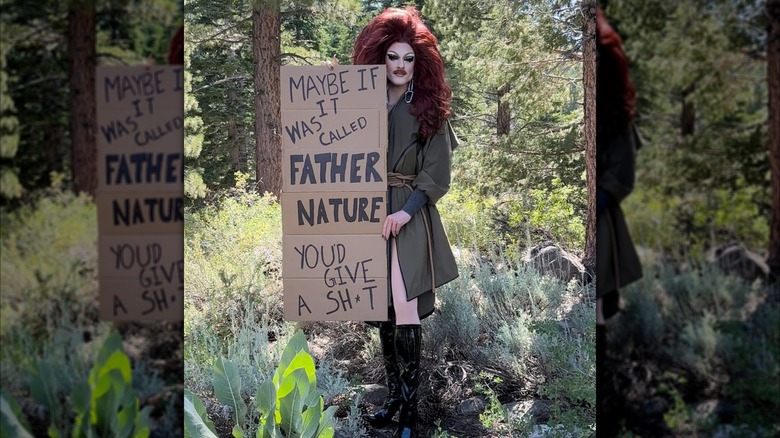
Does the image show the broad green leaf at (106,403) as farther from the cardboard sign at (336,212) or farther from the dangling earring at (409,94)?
the dangling earring at (409,94)

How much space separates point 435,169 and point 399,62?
1.61 feet

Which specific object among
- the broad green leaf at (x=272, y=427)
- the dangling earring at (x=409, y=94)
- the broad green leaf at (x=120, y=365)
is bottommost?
the broad green leaf at (x=272, y=427)

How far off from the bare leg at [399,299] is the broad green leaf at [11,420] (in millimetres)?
1809

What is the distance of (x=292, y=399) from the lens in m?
2.78

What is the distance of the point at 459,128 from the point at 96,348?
4042 mm

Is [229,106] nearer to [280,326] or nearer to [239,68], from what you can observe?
[239,68]

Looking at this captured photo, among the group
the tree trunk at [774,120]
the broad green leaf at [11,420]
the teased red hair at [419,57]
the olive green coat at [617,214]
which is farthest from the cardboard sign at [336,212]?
the tree trunk at [774,120]

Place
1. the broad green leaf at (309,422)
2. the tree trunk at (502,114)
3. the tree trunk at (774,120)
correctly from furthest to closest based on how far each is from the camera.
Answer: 1. the tree trunk at (502,114)
2. the broad green leaf at (309,422)
3. the tree trunk at (774,120)

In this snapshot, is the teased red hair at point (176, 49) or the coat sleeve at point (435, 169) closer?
the teased red hair at point (176, 49)

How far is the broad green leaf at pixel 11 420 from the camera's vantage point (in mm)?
1494

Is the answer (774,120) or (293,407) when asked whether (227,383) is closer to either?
(293,407)

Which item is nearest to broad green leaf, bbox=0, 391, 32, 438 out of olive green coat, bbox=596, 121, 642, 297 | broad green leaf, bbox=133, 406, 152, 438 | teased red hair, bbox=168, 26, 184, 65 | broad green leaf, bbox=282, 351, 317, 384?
broad green leaf, bbox=133, 406, 152, 438

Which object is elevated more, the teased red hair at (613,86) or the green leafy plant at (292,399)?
the teased red hair at (613,86)

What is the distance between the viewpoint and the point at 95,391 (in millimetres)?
1497
